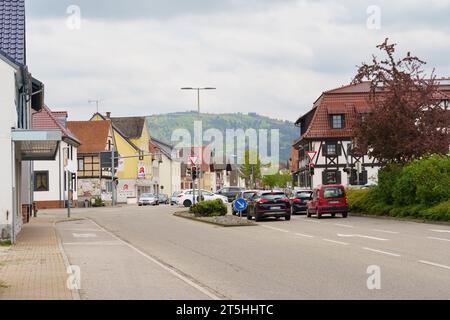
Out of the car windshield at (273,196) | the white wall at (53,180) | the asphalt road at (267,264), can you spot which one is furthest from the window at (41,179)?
the asphalt road at (267,264)

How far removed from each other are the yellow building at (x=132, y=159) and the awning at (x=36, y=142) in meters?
63.2

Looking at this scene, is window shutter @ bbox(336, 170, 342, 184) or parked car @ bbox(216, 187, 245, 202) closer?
parked car @ bbox(216, 187, 245, 202)

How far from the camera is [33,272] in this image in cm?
1612

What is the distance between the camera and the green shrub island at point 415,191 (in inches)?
1357

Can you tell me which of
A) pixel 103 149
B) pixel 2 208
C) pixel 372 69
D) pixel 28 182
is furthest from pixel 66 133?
pixel 2 208

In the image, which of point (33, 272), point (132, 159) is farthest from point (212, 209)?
point (132, 159)

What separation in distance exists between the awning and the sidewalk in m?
3.27

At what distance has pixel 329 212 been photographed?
1591 inches

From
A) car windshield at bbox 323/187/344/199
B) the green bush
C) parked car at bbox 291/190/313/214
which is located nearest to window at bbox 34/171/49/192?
parked car at bbox 291/190/313/214

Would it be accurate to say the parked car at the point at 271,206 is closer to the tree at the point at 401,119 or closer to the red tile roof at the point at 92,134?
the tree at the point at 401,119

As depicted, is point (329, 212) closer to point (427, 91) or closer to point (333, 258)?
point (427, 91)

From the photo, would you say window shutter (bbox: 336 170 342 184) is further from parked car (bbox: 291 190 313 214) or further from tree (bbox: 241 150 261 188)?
tree (bbox: 241 150 261 188)

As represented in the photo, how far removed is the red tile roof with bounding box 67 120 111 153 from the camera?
9475 centimetres
